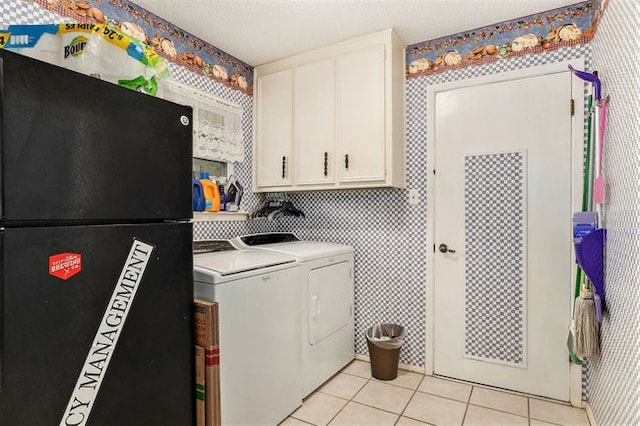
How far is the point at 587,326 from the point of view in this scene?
187cm

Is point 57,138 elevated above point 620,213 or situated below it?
above

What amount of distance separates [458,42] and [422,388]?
2.51 meters

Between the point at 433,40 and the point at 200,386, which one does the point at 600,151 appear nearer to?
the point at 433,40

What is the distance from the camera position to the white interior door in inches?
92.1

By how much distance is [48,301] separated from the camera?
3.29ft

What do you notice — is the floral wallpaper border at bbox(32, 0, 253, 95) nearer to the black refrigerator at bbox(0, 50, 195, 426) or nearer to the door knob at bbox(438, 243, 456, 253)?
the black refrigerator at bbox(0, 50, 195, 426)

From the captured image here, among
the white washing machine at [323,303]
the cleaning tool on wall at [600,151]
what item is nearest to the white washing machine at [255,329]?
the white washing machine at [323,303]

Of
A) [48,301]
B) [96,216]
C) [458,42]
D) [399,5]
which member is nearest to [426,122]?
[458,42]

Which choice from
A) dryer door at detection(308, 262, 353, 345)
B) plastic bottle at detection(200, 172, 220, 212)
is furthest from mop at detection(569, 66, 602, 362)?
plastic bottle at detection(200, 172, 220, 212)

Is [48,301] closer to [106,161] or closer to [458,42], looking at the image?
[106,161]

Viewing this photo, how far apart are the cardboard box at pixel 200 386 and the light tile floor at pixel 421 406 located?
0.80 meters

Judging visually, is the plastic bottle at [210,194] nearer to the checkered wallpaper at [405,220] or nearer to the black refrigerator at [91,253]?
the checkered wallpaper at [405,220]

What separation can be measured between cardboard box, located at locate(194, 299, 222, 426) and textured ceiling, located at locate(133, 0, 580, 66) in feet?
6.01

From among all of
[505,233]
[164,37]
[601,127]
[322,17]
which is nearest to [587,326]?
[505,233]
